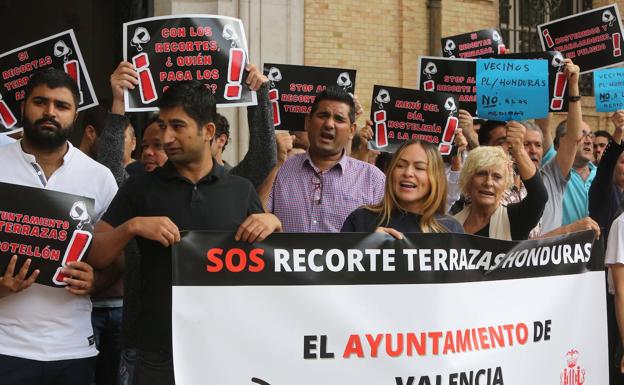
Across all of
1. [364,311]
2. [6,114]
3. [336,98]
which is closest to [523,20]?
[336,98]

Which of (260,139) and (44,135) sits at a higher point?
(260,139)

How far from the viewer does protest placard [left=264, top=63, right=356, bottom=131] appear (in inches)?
288

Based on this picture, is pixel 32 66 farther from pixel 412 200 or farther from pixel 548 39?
pixel 548 39

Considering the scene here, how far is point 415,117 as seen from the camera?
760cm

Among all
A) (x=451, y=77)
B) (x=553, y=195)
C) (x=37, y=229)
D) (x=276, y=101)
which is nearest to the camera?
(x=37, y=229)

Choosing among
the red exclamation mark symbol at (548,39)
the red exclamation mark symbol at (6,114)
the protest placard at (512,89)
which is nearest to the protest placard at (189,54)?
the red exclamation mark symbol at (6,114)

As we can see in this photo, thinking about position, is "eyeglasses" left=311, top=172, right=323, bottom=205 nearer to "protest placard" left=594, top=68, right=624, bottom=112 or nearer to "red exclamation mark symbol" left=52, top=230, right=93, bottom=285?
"red exclamation mark symbol" left=52, top=230, right=93, bottom=285

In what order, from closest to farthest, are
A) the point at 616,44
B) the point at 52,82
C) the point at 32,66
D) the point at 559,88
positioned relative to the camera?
the point at 52,82 → the point at 32,66 → the point at 559,88 → the point at 616,44

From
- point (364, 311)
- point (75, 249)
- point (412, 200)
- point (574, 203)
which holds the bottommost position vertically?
point (364, 311)

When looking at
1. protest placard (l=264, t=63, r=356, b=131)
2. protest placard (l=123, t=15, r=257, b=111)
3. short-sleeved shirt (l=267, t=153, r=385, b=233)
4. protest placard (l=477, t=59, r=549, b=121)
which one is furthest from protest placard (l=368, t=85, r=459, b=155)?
protest placard (l=123, t=15, r=257, b=111)

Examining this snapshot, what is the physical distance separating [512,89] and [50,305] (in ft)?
14.4

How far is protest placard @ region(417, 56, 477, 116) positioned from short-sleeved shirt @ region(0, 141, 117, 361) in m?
4.34

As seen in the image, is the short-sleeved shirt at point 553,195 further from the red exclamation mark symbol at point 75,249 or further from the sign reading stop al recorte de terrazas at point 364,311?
the red exclamation mark symbol at point 75,249

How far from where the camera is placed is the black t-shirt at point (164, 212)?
4.09 meters
